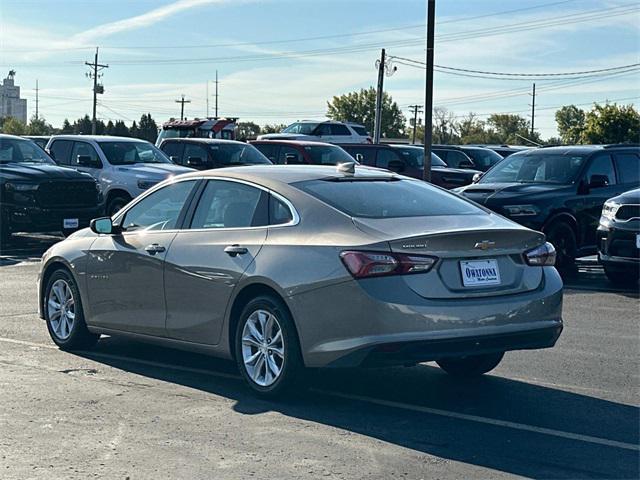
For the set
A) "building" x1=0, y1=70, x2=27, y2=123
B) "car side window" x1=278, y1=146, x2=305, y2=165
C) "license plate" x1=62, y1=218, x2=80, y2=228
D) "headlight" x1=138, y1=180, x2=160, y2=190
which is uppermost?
"building" x1=0, y1=70, x2=27, y2=123

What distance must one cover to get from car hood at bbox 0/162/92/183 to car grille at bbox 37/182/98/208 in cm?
13

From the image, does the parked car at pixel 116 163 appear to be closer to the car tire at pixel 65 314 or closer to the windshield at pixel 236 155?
the windshield at pixel 236 155

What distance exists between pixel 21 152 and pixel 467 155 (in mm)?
13124

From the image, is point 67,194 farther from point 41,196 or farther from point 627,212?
point 627,212

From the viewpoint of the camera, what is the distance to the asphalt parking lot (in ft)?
18.0

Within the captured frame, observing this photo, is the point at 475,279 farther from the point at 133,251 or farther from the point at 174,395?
the point at 133,251

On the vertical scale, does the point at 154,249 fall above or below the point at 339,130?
below

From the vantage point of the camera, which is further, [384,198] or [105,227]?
[105,227]

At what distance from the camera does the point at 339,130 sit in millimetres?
37906

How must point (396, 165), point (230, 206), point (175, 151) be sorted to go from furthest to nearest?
point (175, 151) < point (396, 165) < point (230, 206)

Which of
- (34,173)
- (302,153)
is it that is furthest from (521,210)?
(302,153)

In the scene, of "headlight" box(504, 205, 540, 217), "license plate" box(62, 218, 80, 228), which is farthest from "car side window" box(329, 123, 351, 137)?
"headlight" box(504, 205, 540, 217)

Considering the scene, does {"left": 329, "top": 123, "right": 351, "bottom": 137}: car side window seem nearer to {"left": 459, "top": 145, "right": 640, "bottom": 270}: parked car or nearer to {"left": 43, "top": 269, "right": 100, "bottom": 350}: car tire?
{"left": 459, "top": 145, "right": 640, "bottom": 270}: parked car

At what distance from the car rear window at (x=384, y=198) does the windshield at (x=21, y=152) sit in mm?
12110
